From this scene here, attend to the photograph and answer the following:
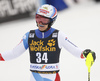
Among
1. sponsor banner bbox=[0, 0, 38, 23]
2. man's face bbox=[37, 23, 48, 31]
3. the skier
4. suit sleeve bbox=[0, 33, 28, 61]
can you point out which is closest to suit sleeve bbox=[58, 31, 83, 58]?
the skier

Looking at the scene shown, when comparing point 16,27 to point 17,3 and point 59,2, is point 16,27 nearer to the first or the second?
point 17,3

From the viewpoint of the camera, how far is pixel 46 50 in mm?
2613

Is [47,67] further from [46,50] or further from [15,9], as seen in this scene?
[15,9]

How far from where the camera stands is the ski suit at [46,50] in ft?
8.54

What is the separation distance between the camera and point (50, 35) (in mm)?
2621

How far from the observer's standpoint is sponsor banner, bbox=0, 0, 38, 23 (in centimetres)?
830

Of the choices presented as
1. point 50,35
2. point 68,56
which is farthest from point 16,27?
point 50,35

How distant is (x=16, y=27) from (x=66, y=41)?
5.45m

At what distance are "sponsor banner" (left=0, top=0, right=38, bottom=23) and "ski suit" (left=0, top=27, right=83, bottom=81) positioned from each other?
584 centimetres

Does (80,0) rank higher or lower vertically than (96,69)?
lower

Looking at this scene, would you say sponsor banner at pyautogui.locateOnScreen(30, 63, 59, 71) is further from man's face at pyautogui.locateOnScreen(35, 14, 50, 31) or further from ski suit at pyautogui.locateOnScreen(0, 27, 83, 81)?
man's face at pyautogui.locateOnScreen(35, 14, 50, 31)

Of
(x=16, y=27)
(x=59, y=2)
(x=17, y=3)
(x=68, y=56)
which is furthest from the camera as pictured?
(x=59, y=2)

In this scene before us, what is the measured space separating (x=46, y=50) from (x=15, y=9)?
611 centimetres

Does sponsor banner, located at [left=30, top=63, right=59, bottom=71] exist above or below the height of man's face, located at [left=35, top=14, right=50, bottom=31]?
below
